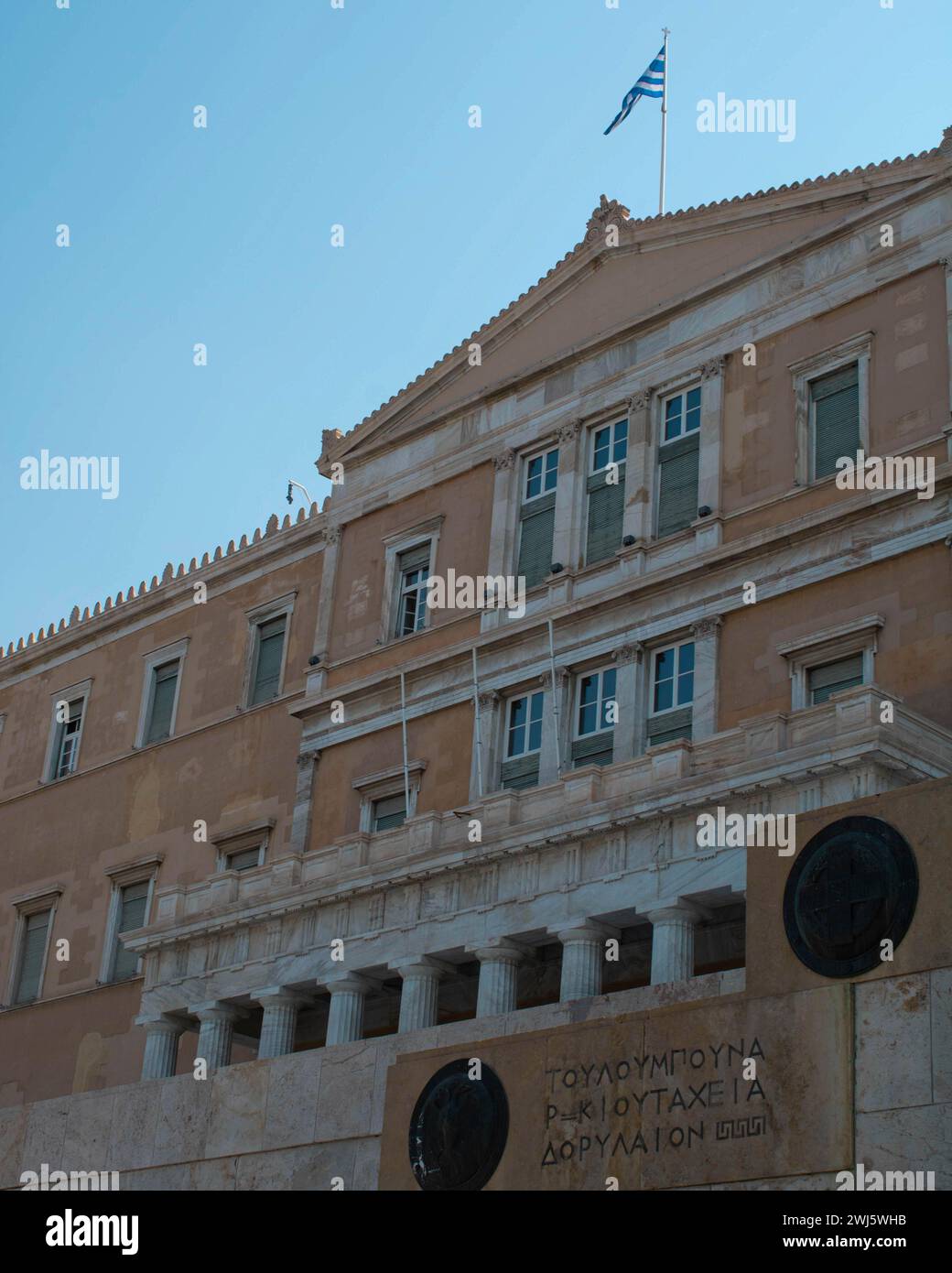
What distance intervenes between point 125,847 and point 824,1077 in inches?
985

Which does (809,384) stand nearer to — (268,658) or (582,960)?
(582,960)

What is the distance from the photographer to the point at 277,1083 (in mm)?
28281

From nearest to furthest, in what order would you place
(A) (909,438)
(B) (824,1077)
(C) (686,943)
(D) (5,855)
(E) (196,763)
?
(B) (824,1077) < (C) (686,943) < (A) (909,438) < (E) (196,763) < (D) (5,855)

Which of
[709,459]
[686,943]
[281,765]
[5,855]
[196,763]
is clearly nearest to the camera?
[686,943]

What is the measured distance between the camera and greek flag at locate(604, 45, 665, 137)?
38.8m

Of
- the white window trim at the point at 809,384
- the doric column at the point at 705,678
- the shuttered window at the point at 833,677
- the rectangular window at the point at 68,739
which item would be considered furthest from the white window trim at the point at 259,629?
the shuttered window at the point at 833,677

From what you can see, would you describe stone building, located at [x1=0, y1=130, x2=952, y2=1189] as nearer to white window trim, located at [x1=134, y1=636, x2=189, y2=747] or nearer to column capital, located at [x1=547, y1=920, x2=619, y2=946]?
column capital, located at [x1=547, y1=920, x2=619, y2=946]

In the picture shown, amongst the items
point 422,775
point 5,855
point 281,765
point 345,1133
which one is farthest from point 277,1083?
point 5,855

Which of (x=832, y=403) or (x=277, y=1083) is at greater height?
(x=832, y=403)

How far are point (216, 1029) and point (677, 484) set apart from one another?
39.8ft

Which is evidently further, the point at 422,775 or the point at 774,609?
the point at 422,775

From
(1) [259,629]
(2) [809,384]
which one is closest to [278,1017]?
(1) [259,629]

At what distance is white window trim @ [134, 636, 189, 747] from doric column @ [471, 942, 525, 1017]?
16722 mm

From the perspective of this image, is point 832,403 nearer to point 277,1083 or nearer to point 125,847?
point 277,1083
